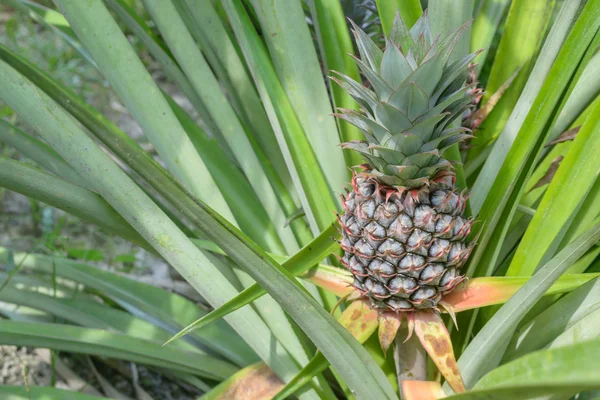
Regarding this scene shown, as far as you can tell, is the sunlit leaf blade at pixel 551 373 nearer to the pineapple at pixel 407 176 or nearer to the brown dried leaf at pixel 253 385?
the pineapple at pixel 407 176

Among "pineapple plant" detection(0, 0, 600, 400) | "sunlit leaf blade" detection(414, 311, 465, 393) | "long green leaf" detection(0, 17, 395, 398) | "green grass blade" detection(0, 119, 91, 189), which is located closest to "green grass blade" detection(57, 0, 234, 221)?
"pineapple plant" detection(0, 0, 600, 400)

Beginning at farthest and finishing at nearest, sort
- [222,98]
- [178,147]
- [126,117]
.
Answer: [126,117], [222,98], [178,147]

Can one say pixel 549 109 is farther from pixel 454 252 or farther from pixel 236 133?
pixel 236 133

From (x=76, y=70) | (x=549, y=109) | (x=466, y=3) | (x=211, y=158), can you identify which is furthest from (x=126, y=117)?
(x=549, y=109)

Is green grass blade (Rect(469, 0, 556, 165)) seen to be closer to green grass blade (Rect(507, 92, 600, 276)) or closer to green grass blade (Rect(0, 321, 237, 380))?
green grass blade (Rect(507, 92, 600, 276))

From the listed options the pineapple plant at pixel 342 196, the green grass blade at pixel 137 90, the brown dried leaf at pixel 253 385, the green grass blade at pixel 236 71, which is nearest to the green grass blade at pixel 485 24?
the pineapple plant at pixel 342 196

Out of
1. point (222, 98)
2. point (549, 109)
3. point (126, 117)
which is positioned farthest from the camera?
point (126, 117)
